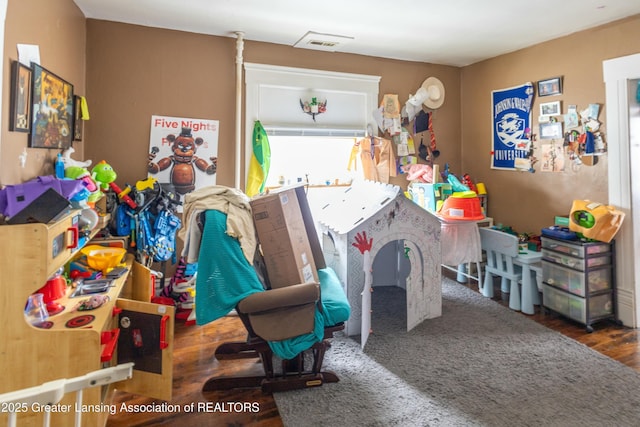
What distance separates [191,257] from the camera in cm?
232

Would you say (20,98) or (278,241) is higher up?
(20,98)

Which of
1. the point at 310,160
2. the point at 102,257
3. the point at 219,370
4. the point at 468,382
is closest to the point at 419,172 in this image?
the point at 310,160

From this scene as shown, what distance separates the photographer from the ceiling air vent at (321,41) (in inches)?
147

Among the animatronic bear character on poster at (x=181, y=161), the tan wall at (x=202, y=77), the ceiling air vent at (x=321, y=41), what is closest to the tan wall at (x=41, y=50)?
the tan wall at (x=202, y=77)

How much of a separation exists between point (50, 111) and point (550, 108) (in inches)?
166

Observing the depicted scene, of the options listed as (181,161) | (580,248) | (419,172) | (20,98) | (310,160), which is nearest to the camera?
(20,98)

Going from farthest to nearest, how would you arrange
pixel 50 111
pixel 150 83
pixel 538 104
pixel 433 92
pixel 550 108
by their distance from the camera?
pixel 433 92
pixel 538 104
pixel 550 108
pixel 150 83
pixel 50 111

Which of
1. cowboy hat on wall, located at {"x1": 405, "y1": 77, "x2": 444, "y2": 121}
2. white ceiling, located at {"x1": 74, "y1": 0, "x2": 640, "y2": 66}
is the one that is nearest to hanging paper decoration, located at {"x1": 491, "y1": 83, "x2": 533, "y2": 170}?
white ceiling, located at {"x1": 74, "y1": 0, "x2": 640, "y2": 66}

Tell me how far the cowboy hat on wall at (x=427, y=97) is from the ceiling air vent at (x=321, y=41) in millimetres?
1107

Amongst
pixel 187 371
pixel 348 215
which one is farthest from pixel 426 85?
pixel 187 371

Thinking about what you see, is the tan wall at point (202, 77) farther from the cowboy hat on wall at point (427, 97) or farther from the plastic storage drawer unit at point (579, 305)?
the plastic storage drawer unit at point (579, 305)

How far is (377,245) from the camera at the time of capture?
116 inches

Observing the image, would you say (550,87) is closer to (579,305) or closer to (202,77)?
(579,305)

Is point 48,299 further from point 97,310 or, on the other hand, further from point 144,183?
point 144,183
